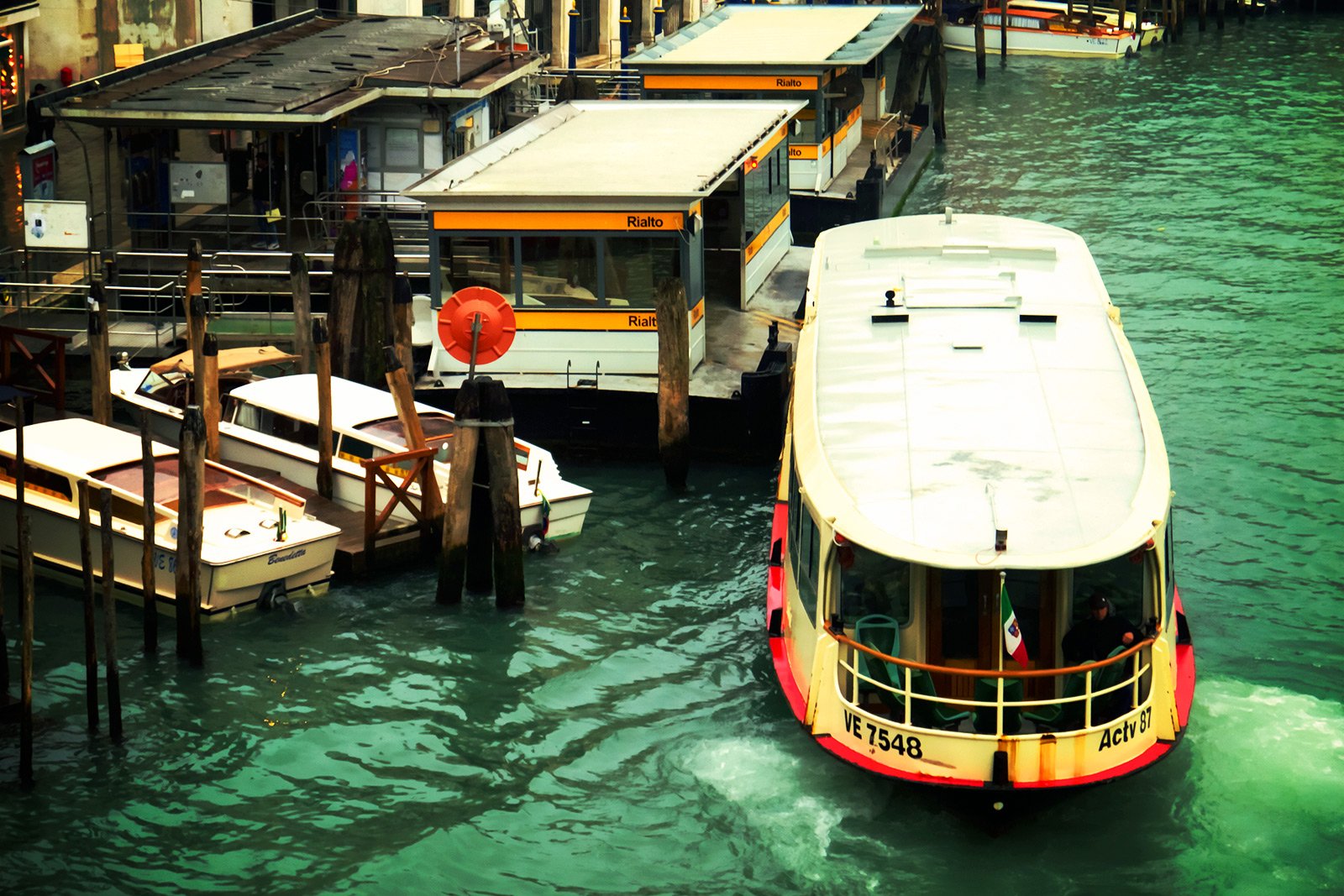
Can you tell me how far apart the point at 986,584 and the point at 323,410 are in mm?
9318

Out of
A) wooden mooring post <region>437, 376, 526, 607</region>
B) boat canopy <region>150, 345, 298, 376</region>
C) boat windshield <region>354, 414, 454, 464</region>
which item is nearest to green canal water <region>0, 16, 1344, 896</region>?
wooden mooring post <region>437, 376, 526, 607</region>

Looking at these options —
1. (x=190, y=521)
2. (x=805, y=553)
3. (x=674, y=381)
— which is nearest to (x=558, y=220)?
(x=674, y=381)

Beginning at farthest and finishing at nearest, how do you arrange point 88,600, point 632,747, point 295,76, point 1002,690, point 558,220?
point 295,76 → point 558,220 → point 632,747 → point 88,600 → point 1002,690

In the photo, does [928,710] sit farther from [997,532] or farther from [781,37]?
[781,37]

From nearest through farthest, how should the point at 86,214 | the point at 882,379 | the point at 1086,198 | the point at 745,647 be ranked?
1. the point at 882,379
2. the point at 745,647
3. the point at 86,214
4. the point at 1086,198

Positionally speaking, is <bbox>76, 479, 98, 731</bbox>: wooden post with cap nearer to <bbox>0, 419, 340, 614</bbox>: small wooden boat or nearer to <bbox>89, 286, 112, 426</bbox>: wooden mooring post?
<bbox>0, 419, 340, 614</bbox>: small wooden boat

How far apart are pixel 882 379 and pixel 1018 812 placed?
4.08 metres

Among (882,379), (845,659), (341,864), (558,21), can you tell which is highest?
(558,21)

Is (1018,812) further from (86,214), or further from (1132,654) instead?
(86,214)

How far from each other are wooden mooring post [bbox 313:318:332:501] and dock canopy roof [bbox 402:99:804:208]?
2837 millimetres

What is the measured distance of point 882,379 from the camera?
16.1 meters

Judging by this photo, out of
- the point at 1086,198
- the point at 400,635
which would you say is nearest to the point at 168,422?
the point at 400,635

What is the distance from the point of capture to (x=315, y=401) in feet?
70.2

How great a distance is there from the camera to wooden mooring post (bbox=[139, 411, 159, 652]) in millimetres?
16594
